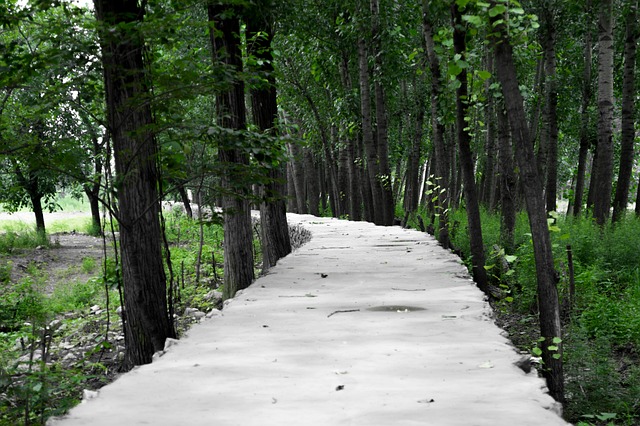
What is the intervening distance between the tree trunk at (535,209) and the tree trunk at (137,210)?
3.20 metres

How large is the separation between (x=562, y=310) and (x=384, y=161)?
385 inches

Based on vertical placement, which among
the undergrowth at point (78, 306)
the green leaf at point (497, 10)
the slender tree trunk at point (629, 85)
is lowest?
the undergrowth at point (78, 306)

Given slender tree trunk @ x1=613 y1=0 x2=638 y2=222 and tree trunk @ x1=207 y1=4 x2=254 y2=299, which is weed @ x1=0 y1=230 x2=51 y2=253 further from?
slender tree trunk @ x1=613 y1=0 x2=638 y2=222

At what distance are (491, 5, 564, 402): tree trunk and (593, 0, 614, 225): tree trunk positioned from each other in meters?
8.91

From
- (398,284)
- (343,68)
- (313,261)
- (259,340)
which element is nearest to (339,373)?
(259,340)

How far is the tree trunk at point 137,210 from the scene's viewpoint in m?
5.77

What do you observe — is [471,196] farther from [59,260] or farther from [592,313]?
[59,260]

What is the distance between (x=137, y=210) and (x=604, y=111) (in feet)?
34.3

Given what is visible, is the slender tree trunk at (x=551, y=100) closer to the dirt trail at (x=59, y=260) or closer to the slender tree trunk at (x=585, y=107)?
the slender tree trunk at (x=585, y=107)

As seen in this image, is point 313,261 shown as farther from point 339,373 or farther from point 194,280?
point 194,280

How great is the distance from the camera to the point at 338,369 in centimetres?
355

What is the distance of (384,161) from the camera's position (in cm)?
1727

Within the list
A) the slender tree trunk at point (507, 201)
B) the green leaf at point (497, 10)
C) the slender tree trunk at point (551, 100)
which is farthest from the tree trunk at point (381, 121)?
the green leaf at point (497, 10)

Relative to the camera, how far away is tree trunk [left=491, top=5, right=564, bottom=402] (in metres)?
4.54
